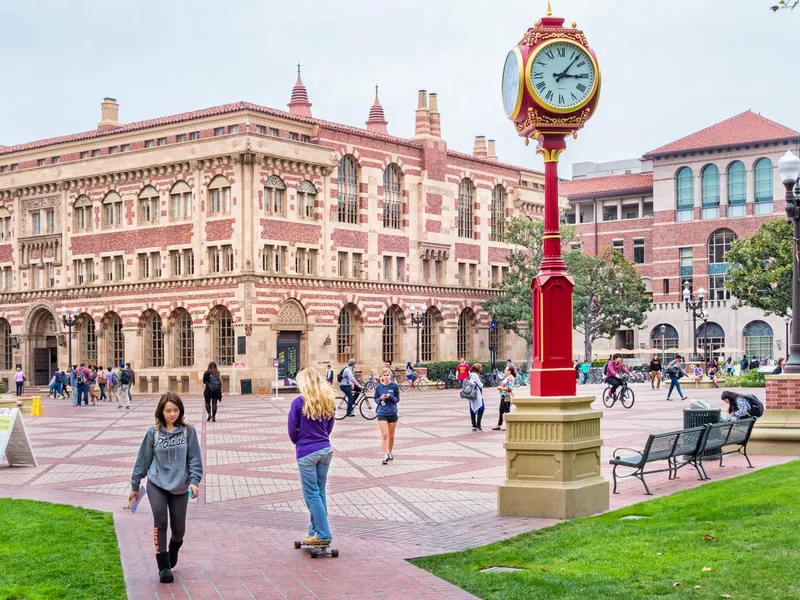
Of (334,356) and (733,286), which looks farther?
(733,286)

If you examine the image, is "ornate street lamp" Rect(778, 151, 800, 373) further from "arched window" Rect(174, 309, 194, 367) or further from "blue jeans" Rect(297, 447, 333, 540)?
"arched window" Rect(174, 309, 194, 367)

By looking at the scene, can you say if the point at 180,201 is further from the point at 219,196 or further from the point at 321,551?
the point at 321,551

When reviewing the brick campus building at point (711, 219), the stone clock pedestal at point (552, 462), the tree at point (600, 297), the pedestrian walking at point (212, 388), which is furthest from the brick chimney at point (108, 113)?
the stone clock pedestal at point (552, 462)

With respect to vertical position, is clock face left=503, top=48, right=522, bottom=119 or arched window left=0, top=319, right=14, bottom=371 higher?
clock face left=503, top=48, right=522, bottom=119

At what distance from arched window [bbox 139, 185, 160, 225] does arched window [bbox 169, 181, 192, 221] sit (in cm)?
116

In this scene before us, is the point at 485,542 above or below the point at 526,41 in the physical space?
below

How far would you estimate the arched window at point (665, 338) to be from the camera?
8116 cm

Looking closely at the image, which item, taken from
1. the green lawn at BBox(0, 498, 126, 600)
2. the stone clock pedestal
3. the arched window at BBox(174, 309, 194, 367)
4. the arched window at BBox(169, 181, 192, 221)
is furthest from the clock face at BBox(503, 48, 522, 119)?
the arched window at BBox(174, 309, 194, 367)

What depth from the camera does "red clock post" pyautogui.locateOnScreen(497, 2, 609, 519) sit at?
43.8 ft

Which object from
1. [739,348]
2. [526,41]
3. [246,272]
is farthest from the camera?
[739,348]

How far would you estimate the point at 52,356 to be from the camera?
6125 cm

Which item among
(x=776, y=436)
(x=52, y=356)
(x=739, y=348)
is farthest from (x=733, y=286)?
(x=776, y=436)

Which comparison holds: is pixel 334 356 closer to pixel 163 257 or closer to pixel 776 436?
pixel 163 257

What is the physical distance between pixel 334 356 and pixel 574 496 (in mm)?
41815
